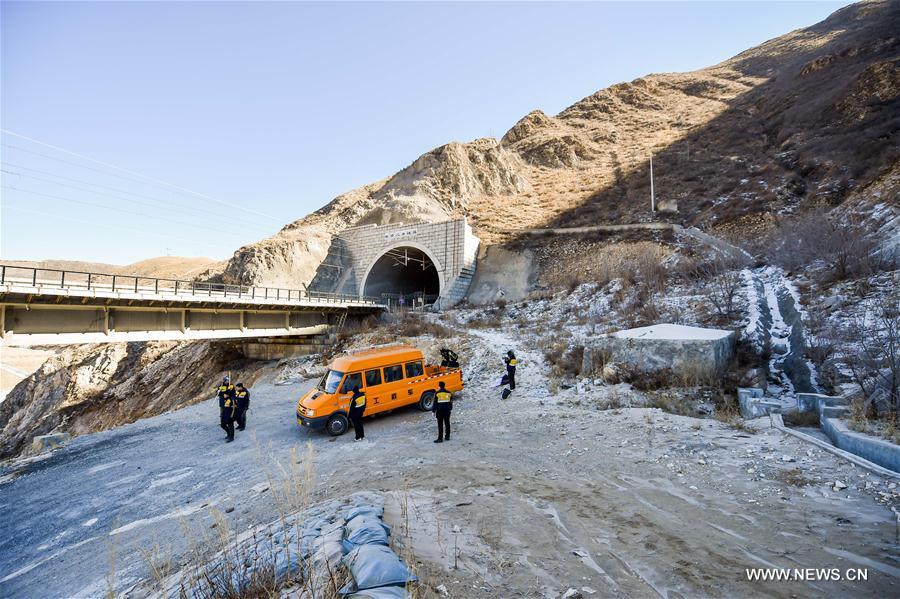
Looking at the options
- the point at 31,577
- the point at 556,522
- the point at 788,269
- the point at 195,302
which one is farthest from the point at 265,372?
the point at 788,269

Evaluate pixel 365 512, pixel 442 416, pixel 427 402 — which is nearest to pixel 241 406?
pixel 427 402

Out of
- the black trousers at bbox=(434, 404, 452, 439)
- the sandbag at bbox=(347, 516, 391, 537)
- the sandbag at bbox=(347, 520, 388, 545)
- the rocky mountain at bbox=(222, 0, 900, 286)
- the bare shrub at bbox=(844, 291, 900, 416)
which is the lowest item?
the black trousers at bbox=(434, 404, 452, 439)

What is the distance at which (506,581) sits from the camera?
12.1 feet

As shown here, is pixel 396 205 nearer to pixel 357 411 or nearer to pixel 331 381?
pixel 331 381

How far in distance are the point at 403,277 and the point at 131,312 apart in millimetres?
28590

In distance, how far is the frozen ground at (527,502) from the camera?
3.94 metres

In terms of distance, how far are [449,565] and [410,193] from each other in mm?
49813

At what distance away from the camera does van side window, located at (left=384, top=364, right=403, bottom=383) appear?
12156mm

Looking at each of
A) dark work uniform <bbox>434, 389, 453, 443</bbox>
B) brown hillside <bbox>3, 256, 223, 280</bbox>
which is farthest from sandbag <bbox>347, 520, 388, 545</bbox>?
brown hillside <bbox>3, 256, 223, 280</bbox>

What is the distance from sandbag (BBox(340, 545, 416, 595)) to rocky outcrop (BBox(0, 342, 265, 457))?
90.2ft

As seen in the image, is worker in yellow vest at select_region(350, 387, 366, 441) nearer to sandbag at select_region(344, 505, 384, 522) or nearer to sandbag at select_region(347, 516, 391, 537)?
sandbag at select_region(344, 505, 384, 522)

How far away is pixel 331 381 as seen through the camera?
11805 millimetres

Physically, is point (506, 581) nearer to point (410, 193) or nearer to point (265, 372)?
point (265, 372)

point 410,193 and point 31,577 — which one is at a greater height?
point 410,193
